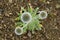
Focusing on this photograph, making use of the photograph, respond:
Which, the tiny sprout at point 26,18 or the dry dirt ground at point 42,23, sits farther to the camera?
the dry dirt ground at point 42,23

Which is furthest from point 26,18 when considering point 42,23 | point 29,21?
point 42,23

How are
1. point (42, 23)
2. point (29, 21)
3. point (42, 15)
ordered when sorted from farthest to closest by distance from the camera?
1. point (42, 23)
2. point (42, 15)
3. point (29, 21)

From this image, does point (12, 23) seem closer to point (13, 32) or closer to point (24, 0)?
point (13, 32)

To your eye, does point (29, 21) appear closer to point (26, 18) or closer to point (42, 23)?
point (26, 18)

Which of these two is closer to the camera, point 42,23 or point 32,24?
point 32,24

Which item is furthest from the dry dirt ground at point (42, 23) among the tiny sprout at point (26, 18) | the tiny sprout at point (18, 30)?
the tiny sprout at point (26, 18)

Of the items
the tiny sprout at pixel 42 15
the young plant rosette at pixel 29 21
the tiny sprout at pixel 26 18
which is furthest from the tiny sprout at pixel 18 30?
the tiny sprout at pixel 42 15

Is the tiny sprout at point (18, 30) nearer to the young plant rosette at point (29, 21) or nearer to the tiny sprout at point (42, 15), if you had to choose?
the young plant rosette at point (29, 21)

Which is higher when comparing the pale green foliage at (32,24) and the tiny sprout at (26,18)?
the tiny sprout at (26,18)
